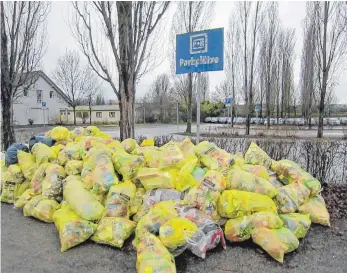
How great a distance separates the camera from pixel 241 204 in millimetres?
2797

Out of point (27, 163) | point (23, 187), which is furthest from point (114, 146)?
point (23, 187)

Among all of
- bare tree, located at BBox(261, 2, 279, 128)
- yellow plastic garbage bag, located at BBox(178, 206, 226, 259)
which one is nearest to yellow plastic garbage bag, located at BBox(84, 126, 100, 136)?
yellow plastic garbage bag, located at BBox(178, 206, 226, 259)

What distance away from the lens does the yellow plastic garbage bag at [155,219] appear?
8.53 feet

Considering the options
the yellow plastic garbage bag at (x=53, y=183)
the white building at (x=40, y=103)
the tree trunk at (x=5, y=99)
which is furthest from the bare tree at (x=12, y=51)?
the white building at (x=40, y=103)

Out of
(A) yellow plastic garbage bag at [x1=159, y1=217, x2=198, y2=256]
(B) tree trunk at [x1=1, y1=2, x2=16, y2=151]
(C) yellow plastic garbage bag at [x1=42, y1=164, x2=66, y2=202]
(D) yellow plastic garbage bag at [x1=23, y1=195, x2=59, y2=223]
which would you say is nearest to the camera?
(A) yellow plastic garbage bag at [x1=159, y1=217, x2=198, y2=256]

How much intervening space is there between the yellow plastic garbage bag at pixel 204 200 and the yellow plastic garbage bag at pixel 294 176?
108 cm

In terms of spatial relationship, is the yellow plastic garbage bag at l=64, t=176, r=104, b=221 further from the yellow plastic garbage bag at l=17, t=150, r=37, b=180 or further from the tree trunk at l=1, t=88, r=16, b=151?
the tree trunk at l=1, t=88, r=16, b=151

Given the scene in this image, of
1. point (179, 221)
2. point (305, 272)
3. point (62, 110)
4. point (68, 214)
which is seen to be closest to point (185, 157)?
point (179, 221)

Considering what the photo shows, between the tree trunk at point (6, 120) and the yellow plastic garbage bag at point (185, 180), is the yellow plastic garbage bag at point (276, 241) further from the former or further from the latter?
the tree trunk at point (6, 120)

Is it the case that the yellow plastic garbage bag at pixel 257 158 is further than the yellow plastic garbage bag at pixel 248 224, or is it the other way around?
the yellow plastic garbage bag at pixel 257 158

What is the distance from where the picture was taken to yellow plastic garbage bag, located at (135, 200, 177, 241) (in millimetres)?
2601

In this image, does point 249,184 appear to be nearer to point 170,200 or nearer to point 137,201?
point 170,200

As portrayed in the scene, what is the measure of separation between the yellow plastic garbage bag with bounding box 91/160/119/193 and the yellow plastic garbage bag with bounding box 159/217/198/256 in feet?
3.05

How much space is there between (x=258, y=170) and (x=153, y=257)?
5.54 feet
